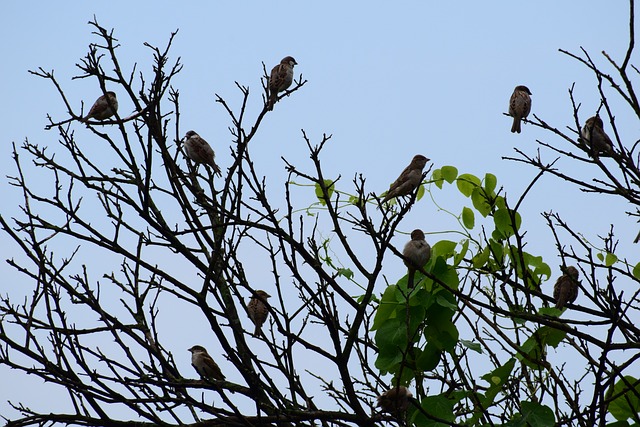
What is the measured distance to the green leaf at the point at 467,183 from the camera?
16.7 feet

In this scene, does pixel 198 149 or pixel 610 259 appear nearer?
pixel 610 259

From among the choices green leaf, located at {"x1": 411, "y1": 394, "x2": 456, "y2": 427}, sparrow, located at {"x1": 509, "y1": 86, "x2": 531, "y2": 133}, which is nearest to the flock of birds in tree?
sparrow, located at {"x1": 509, "y1": 86, "x2": 531, "y2": 133}

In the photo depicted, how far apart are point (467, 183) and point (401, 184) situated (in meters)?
1.01

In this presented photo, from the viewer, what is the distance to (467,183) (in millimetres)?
5133

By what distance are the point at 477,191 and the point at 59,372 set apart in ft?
9.43

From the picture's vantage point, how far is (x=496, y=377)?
411cm

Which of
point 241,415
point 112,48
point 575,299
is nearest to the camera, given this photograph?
point 241,415

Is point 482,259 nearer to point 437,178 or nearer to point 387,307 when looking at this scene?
point 437,178

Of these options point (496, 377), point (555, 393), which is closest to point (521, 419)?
point (496, 377)

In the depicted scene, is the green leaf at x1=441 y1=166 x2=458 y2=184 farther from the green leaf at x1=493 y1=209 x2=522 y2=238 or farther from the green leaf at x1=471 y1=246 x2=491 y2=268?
the green leaf at x1=471 y1=246 x2=491 y2=268

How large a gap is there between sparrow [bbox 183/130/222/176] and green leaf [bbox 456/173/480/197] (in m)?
3.41

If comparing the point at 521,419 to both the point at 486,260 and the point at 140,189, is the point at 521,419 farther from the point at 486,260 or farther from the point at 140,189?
the point at 140,189

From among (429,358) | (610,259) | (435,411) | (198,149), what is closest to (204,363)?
(198,149)

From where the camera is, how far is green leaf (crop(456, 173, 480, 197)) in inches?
200
